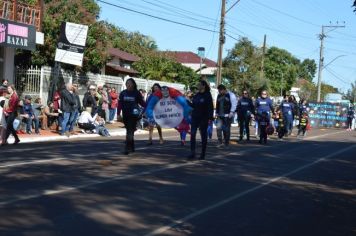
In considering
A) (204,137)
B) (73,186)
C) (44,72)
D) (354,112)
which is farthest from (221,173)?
(354,112)

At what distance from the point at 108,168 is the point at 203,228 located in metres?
5.00

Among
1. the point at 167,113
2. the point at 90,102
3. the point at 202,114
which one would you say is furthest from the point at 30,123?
the point at 202,114

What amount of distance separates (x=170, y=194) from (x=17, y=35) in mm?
17377

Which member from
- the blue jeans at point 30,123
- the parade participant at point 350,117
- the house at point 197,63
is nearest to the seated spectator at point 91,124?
the blue jeans at point 30,123

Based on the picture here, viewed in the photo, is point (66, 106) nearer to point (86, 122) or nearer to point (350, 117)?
point (86, 122)

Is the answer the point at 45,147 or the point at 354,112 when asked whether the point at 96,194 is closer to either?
the point at 45,147

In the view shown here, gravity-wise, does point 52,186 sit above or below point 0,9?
below

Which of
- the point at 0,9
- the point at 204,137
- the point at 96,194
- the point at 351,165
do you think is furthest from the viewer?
the point at 0,9

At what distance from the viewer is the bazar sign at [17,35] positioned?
24.2 metres

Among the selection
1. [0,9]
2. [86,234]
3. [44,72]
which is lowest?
[86,234]

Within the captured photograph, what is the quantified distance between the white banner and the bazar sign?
1048cm

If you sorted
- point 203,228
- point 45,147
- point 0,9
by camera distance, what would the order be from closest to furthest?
1. point 203,228
2. point 45,147
3. point 0,9

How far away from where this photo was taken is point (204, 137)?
14055 mm

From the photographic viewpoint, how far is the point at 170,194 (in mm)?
9453
